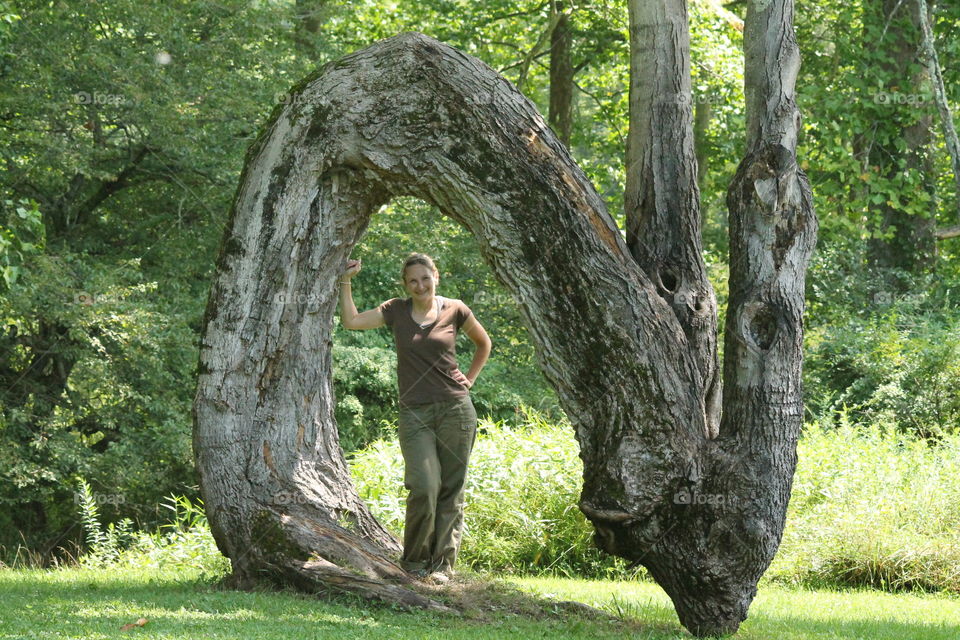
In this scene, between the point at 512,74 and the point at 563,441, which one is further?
the point at 512,74

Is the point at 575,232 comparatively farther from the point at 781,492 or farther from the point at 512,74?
the point at 512,74

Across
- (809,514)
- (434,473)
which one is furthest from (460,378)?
(809,514)

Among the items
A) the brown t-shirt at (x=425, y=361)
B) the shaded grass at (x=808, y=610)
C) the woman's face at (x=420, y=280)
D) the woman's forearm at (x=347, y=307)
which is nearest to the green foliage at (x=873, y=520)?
the shaded grass at (x=808, y=610)

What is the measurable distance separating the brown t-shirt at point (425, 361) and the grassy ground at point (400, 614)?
1377 millimetres

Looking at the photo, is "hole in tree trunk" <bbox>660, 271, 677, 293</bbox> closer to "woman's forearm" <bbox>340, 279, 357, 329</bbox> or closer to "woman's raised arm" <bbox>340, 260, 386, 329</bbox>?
"woman's raised arm" <bbox>340, 260, 386, 329</bbox>

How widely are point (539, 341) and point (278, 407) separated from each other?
2050 mm

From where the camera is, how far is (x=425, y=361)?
7.07 meters

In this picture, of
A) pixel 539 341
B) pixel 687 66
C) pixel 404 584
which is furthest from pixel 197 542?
pixel 687 66

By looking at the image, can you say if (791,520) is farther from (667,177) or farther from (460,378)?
(667,177)

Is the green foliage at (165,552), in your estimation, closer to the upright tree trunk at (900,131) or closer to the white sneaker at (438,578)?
the white sneaker at (438,578)

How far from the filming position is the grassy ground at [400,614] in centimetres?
554

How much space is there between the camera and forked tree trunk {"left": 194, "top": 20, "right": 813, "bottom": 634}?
19.8 feet

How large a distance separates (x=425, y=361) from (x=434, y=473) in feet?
2.59

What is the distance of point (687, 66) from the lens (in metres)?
6.68
